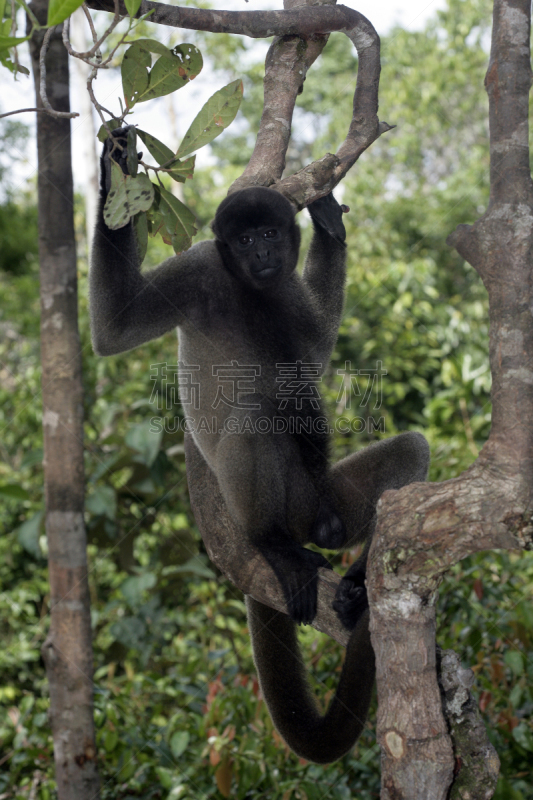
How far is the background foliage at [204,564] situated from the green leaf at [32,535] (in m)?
0.01

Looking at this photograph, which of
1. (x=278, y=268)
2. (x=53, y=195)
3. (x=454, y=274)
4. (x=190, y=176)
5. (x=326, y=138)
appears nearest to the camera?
(x=190, y=176)

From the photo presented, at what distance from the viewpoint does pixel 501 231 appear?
168 cm

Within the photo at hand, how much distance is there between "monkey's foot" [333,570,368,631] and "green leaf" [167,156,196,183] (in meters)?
1.59

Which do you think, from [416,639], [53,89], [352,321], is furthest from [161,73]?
[352,321]

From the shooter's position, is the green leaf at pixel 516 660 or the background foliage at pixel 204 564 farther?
the background foliage at pixel 204 564

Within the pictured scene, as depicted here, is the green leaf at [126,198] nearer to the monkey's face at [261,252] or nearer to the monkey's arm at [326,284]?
Result: the monkey's face at [261,252]

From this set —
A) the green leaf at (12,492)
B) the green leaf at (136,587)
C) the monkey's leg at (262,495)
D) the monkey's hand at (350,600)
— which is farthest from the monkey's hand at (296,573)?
the green leaf at (136,587)

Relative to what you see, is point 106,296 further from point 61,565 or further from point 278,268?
point 61,565

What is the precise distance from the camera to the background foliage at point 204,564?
10.9 feet

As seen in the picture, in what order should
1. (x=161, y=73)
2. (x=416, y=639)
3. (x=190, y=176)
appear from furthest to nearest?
(x=190, y=176)
(x=161, y=73)
(x=416, y=639)

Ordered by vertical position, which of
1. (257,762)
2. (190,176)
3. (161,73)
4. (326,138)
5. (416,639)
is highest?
(326,138)

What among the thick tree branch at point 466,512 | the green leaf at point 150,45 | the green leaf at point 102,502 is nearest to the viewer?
the thick tree branch at point 466,512

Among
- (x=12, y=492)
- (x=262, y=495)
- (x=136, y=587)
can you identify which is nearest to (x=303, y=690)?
(x=262, y=495)

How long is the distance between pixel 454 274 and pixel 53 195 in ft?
22.9
